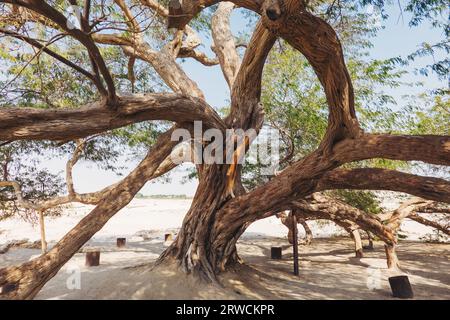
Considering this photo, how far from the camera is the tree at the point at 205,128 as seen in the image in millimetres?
3068

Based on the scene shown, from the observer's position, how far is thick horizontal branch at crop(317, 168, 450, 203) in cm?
428

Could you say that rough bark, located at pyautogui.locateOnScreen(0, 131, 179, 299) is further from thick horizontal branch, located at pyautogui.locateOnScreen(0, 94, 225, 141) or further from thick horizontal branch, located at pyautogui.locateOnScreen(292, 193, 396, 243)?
thick horizontal branch, located at pyautogui.locateOnScreen(292, 193, 396, 243)

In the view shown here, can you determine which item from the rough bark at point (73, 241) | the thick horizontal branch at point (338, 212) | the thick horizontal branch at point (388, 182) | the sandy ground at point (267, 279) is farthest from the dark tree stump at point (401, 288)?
the rough bark at point (73, 241)

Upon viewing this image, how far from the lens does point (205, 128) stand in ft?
18.1

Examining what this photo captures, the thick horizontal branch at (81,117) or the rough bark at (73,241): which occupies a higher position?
the thick horizontal branch at (81,117)

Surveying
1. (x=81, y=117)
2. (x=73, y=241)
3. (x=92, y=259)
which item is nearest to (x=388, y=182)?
(x=81, y=117)

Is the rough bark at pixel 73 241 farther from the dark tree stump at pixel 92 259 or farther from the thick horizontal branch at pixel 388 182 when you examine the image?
the dark tree stump at pixel 92 259

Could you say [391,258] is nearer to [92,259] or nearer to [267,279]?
[267,279]

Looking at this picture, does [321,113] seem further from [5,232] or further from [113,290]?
[5,232]

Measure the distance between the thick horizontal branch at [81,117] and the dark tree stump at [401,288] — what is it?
16.3 ft

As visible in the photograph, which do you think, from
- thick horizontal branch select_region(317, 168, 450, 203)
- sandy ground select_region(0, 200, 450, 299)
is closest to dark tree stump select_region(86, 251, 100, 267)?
sandy ground select_region(0, 200, 450, 299)

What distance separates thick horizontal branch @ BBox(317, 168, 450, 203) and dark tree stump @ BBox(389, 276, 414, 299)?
74.8 inches
